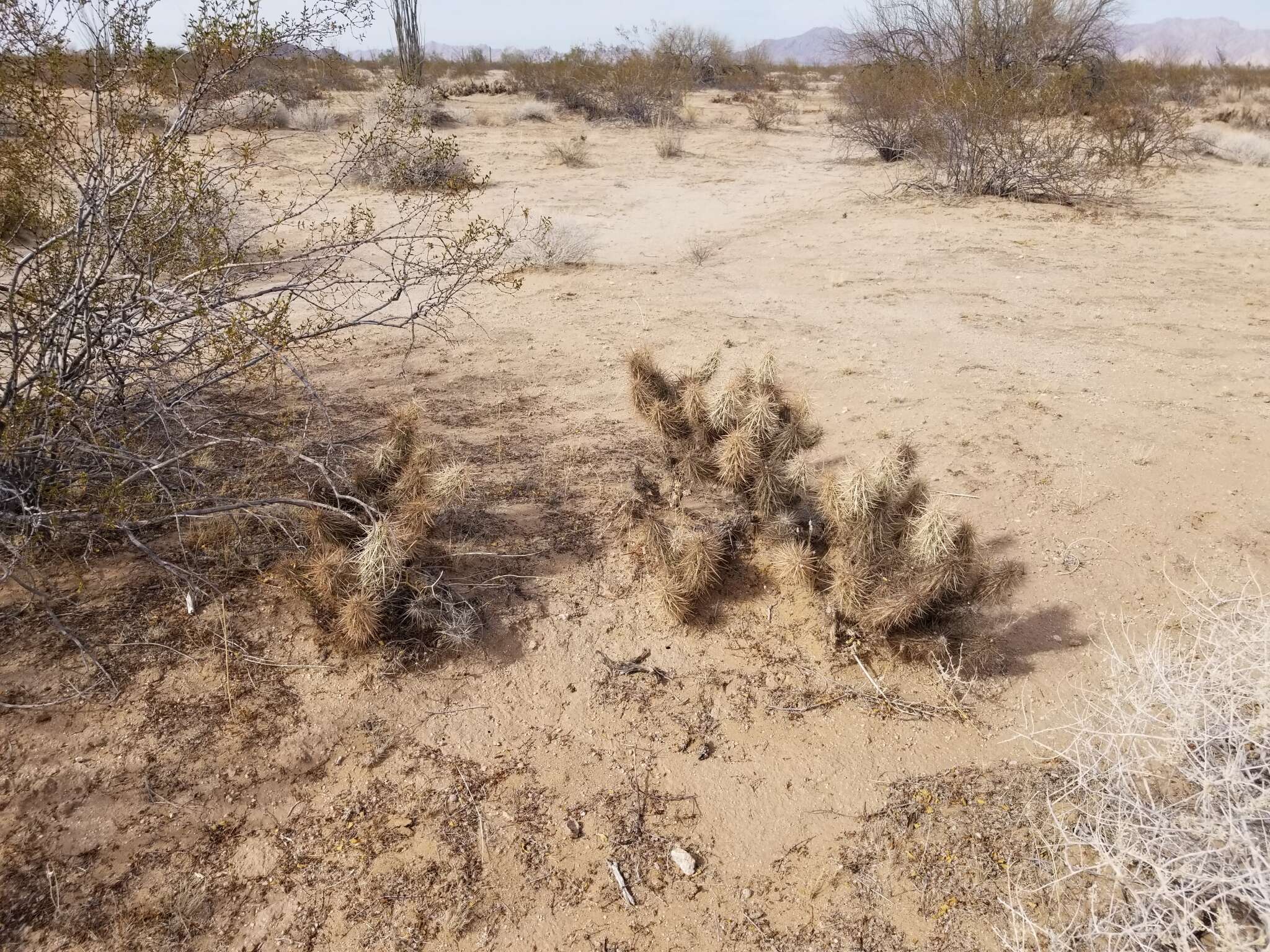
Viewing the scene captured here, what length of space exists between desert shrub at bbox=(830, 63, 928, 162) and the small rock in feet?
38.6

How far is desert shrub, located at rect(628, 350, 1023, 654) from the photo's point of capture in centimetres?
312

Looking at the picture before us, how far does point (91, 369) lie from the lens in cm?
346

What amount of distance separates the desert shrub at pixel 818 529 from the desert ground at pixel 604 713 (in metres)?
0.19

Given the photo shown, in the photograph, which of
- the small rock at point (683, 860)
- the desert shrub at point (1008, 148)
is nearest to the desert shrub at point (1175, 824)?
the small rock at point (683, 860)

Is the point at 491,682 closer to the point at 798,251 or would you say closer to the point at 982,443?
the point at 982,443

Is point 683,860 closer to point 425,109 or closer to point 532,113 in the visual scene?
point 425,109

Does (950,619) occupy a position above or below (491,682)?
above

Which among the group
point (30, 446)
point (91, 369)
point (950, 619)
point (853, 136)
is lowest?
point (950, 619)

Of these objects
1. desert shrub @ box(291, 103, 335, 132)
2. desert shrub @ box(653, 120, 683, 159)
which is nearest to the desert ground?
desert shrub @ box(653, 120, 683, 159)

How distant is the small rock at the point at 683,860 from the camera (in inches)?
98.6

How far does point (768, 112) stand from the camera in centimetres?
1825

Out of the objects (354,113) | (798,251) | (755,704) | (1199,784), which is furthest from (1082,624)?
(354,113)

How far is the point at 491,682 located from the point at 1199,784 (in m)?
2.34

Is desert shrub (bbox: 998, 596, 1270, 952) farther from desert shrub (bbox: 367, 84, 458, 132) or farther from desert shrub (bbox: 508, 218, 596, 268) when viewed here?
desert shrub (bbox: 367, 84, 458, 132)
